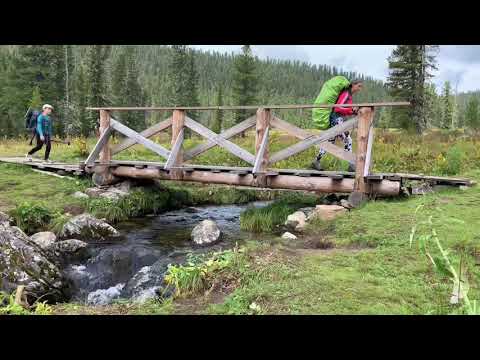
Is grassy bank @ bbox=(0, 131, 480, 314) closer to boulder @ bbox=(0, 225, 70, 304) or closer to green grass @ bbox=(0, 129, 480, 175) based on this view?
boulder @ bbox=(0, 225, 70, 304)

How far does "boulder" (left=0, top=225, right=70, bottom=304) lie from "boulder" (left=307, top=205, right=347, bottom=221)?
4779 mm

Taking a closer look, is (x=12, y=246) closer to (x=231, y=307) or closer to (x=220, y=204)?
(x=231, y=307)

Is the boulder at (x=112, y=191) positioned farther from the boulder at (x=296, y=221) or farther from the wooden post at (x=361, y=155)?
the wooden post at (x=361, y=155)

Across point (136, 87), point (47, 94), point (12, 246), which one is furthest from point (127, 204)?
point (136, 87)

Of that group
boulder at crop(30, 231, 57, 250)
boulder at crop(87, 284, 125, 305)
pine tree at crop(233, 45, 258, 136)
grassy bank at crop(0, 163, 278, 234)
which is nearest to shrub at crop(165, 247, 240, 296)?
boulder at crop(87, 284, 125, 305)

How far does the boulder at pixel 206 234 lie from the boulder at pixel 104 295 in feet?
7.37

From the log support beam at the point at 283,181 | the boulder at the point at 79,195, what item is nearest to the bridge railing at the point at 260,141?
the log support beam at the point at 283,181

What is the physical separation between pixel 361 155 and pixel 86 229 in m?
6.02

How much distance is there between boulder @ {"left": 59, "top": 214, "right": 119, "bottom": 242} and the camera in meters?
8.46

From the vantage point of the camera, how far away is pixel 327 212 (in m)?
8.16

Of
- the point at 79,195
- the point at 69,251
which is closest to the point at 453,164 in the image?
the point at 69,251

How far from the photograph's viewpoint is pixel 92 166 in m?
11.5

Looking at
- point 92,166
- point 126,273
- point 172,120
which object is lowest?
point 126,273
